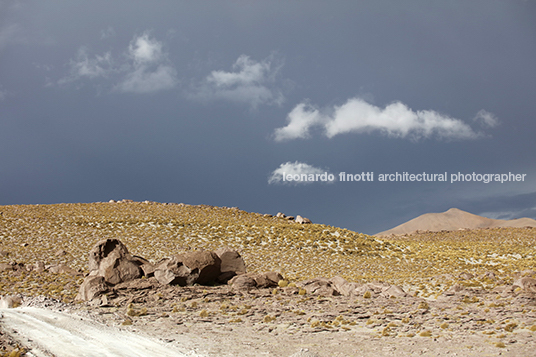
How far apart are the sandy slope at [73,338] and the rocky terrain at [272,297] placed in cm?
56

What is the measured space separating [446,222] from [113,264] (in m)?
176

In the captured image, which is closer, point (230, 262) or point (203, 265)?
point (203, 265)

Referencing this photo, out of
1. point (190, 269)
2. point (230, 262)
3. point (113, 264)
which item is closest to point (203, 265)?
point (190, 269)

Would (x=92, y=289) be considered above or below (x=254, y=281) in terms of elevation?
below

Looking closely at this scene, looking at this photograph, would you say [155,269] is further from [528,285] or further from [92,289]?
[528,285]

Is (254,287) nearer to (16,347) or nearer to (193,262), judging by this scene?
(193,262)

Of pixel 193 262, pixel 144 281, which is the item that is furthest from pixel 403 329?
pixel 144 281

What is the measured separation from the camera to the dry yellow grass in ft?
89.3

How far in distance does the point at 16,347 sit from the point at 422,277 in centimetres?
2535

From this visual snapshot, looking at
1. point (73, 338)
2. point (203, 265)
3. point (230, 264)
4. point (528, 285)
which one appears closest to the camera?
point (73, 338)

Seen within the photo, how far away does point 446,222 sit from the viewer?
16775 centimetres

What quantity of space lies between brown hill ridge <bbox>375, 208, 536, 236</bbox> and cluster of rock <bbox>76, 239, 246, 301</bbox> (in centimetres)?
14712

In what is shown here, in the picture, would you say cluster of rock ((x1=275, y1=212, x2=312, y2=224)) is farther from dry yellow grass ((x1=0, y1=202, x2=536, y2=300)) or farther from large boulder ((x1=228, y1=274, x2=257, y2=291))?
large boulder ((x1=228, y1=274, x2=257, y2=291))

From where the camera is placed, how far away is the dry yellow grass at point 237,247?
27.2 meters
